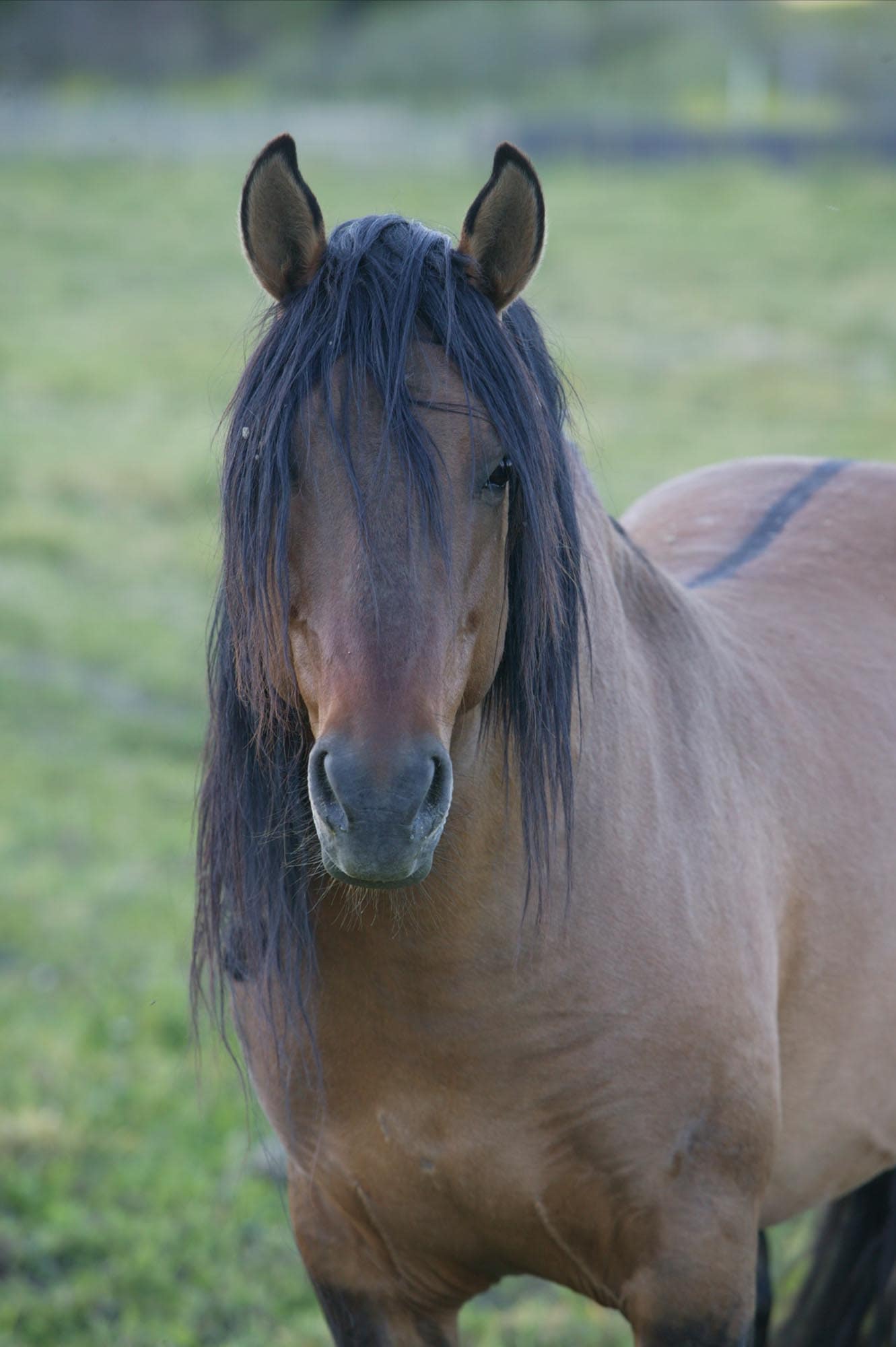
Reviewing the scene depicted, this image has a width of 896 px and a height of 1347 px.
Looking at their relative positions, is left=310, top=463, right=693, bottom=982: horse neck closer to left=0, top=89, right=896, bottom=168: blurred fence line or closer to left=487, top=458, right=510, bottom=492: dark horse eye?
left=487, top=458, right=510, bottom=492: dark horse eye

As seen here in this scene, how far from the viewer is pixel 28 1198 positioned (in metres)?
3.57

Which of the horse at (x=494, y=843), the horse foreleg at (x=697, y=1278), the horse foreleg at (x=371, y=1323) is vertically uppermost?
the horse at (x=494, y=843)

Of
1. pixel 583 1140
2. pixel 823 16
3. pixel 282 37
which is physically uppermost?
pixel 282 37

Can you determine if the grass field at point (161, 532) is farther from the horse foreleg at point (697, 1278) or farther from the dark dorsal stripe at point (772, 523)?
the horse foreleg at point (697, 1278)

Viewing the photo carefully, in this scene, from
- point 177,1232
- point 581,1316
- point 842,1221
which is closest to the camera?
point 842,1221

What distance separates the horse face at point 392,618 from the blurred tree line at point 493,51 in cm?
2536

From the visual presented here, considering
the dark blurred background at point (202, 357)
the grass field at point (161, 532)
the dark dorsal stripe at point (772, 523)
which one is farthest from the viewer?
the dark blurred background at point (202, 357)

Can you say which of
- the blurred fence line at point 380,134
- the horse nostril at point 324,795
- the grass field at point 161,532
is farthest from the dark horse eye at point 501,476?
the blurred fence line at point 380,134

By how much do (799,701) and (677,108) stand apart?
99.0ft

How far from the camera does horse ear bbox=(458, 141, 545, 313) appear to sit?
1717 millimetres

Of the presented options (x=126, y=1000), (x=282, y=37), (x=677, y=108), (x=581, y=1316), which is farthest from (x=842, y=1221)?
(x=282, y=37)

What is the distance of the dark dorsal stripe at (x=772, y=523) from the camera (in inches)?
108

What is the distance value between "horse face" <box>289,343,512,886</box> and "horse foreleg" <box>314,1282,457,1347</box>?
938mm

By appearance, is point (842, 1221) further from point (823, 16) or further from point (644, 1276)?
point (823, 16)
